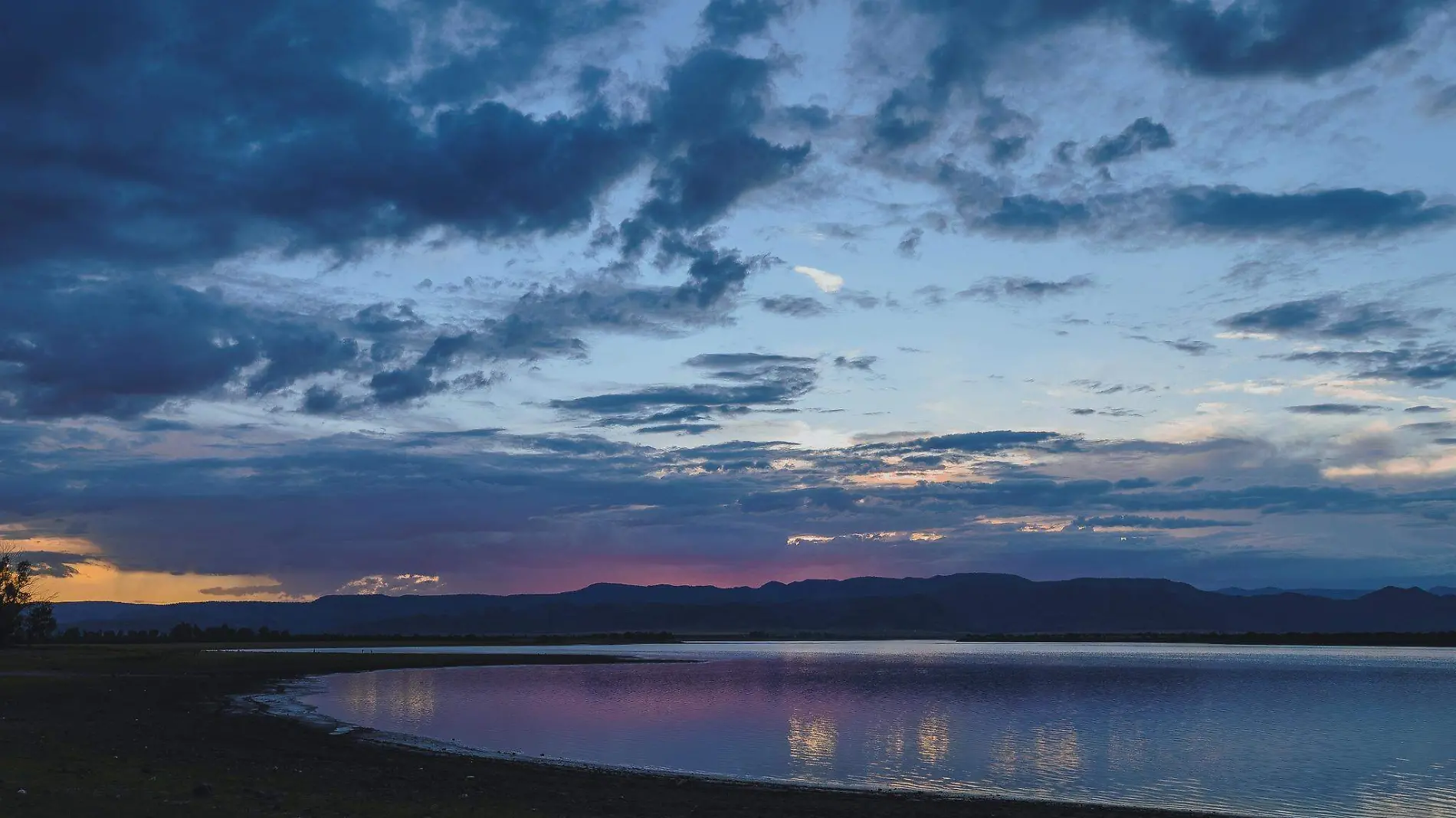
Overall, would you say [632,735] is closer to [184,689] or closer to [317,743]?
[317,743]

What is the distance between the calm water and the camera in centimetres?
3678

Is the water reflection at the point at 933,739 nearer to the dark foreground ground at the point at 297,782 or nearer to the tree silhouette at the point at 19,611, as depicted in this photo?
the dark foreground ground at the point at 297,782

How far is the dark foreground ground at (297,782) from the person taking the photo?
23.8 metres

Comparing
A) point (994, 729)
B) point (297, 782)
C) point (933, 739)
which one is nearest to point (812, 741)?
point (933, 739)

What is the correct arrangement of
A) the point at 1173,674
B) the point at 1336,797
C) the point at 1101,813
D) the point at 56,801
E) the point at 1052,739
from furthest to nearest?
the point at 1173,674 → the point at 1052,739 → the point at 1336,797 → the point at 1101,813 → the point at 56,801

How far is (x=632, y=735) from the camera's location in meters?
50.8

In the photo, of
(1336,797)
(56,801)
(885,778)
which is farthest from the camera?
(885,778)

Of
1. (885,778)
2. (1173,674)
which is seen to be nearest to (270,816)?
(885,778)

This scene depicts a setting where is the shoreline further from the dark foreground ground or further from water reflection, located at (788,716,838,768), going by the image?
water reflection, located at (788,716,838,768)

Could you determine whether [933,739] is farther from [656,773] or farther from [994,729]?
[656,773]

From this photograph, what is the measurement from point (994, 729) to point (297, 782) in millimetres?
36878

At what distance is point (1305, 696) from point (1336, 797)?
51.4m

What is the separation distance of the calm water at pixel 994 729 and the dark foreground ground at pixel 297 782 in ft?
15.9

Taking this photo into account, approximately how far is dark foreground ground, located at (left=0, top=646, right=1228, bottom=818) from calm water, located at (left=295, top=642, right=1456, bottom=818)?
15.9 feet
